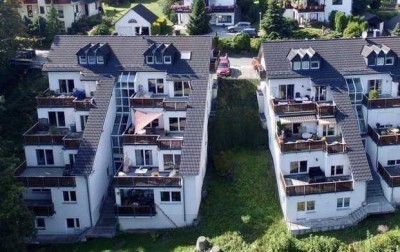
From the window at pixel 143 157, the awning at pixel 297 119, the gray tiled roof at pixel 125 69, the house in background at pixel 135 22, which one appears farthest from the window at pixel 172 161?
the house in background at pixel 135 22

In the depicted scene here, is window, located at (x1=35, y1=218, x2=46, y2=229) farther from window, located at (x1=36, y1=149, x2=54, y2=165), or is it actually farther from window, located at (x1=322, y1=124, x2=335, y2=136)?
window, located at (x1=322, y1=124, x2=335, y2=136)

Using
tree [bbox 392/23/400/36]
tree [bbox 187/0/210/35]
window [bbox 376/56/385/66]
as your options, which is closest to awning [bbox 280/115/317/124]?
window [bbox 376/56/385/66]

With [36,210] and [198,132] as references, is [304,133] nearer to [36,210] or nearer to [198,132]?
[198,132]

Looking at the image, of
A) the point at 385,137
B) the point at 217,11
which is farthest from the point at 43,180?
the point at 217,11

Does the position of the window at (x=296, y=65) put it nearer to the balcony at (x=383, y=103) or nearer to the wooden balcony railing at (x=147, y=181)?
the balcony at (x=383, y=103)

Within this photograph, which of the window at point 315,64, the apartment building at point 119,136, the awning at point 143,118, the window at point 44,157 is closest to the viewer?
the apartment building at point 119,136
